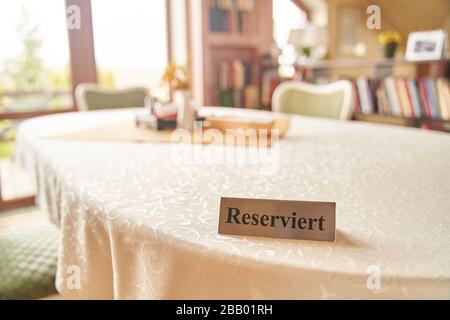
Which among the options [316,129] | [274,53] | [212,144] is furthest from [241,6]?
[212,144]

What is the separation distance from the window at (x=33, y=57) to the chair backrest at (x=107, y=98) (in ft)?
2.19

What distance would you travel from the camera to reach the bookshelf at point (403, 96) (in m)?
2.46

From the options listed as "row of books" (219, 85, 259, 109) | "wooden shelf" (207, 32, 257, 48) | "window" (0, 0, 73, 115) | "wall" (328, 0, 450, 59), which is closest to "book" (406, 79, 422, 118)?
"row of books" (219, 85, 259, 109)

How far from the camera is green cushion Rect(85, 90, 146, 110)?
2.45m

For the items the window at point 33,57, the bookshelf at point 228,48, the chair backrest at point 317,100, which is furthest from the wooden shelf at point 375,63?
the window at point 33,57

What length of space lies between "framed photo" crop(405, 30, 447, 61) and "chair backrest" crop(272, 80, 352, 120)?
783 millimetres

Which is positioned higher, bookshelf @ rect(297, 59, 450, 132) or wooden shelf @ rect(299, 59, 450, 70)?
wooden shelf @ rect(299, 59, 450, 70)

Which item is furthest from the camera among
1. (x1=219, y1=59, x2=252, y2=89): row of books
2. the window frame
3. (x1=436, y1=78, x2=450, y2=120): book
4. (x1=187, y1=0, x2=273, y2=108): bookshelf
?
(x1=219, y1=59, x2=252, y2=89): row of books

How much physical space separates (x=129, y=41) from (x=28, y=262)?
2.77 metres

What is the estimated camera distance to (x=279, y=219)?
0.60 m

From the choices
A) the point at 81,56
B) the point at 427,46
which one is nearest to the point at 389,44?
the point at 427,46

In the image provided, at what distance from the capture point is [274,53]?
149 inches

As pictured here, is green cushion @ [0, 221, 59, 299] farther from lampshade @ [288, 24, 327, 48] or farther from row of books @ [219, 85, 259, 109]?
lampshade @ [288, 24, 327, 48]
